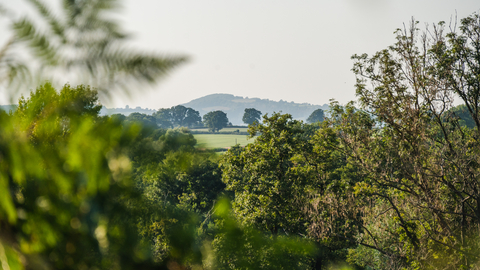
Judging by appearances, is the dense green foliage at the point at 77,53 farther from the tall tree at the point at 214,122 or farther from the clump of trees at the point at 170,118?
the tall tree at the point at 214,122

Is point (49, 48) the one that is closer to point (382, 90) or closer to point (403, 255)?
point (382, 90)

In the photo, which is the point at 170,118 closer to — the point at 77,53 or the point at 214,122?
the point at 77,53

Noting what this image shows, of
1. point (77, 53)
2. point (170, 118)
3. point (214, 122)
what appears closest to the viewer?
point (77, 53)

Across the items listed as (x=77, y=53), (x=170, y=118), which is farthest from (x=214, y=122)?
(x=77, y=53)

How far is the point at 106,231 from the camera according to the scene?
58 centimetres

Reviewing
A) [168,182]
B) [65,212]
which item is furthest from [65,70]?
[65,212]

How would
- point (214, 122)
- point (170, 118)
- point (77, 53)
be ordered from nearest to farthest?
point (77, 53), point (170, 118), point (214, 122)

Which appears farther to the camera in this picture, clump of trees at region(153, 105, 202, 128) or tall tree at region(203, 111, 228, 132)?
tall tree at region(203, 111, 228, 132)

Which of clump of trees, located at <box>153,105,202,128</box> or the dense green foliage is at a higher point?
the dense green foliage

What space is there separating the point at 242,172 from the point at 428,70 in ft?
31.6

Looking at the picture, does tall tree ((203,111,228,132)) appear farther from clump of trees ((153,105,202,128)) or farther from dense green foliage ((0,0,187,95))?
dense green foliage ((0,0,187,95))

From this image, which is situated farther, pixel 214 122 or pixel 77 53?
pixel 214 122

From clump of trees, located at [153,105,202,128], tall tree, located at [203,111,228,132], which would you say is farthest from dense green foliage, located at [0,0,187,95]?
tall tree, located at [203,111,228,132]

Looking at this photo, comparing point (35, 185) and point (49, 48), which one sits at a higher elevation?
point (49, 48)
